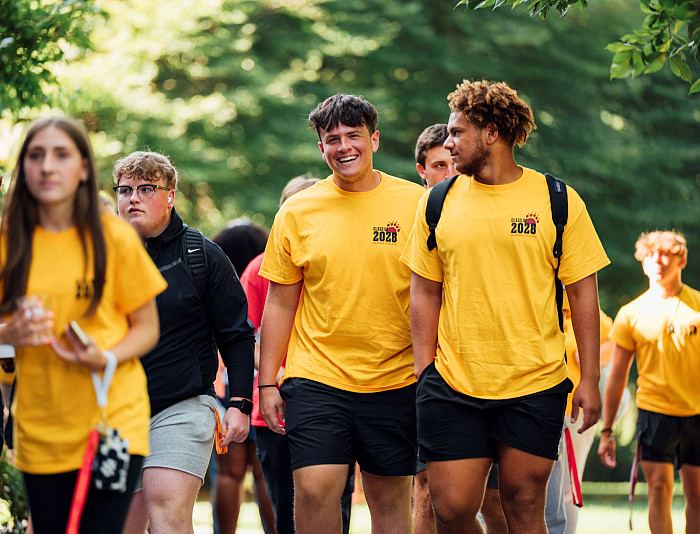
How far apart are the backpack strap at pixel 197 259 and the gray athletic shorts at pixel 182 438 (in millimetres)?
587

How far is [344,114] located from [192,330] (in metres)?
1.44

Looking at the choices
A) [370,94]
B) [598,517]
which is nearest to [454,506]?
[598,517]

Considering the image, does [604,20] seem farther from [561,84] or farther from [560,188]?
[560,188]

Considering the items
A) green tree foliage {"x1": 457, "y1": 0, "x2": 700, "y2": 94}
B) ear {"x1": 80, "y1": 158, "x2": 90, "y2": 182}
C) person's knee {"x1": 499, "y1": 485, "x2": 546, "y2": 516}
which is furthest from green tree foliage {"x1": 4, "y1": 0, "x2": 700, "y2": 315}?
ear {"x1": 80, "y1": 158, "x2": 90, "y2": 182}

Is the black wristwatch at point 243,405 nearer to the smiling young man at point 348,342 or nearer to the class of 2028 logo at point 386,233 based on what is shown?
the smiling young man at point 348,342

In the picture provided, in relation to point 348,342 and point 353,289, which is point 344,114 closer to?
point 353,289

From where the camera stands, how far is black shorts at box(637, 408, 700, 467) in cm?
854

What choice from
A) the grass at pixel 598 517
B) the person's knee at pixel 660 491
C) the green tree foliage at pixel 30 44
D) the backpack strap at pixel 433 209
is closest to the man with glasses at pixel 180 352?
the backpack strap at pixel 433 209

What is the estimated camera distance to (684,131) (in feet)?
82.0

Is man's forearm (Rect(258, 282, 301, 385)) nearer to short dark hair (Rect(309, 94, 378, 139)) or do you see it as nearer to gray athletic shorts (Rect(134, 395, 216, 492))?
gray athletic shorts (Rect(134, 395, 216, 492))

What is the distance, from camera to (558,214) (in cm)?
534

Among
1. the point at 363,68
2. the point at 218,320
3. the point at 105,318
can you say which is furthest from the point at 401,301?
the point at 363,68

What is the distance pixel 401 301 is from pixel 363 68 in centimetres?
1713

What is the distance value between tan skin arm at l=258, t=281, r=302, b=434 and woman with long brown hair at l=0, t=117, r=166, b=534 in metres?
1.93
